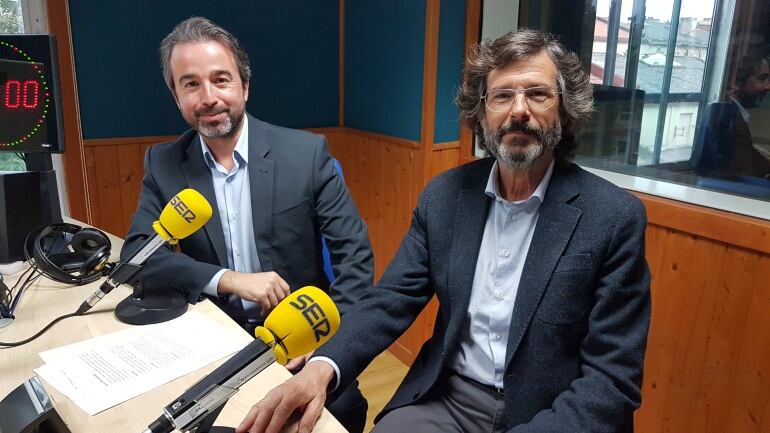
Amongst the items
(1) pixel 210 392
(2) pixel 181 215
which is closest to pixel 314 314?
(1) pixel 210 392

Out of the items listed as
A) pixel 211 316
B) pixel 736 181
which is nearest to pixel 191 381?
pixel 211 316

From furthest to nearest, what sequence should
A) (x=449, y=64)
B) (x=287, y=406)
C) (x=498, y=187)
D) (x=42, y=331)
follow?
(x=449, y=64), (x=498, y=187), (x=42, y=331), (x=287, y=406)

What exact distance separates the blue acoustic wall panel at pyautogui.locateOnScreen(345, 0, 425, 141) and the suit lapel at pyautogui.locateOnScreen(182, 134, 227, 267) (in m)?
1.22

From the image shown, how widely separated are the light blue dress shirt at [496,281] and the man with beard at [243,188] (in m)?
0.43

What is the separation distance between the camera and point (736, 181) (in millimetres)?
1830

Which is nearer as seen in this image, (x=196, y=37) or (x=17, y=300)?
(x=17, y=300)

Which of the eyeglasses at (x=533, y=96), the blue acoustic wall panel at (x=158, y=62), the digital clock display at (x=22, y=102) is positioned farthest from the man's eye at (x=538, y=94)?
the blue acoustic wall panel at (x=158, y=62)

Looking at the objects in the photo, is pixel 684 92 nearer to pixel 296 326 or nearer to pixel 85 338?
pixel 296 326

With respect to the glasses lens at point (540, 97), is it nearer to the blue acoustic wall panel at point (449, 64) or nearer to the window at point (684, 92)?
the window at point (684, 92)

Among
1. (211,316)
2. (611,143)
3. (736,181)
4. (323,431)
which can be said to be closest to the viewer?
(323,431)

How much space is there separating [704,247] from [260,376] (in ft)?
4.81

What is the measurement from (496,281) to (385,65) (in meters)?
1.75

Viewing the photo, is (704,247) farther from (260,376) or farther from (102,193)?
(102,193)

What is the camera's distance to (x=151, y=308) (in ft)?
4.47
